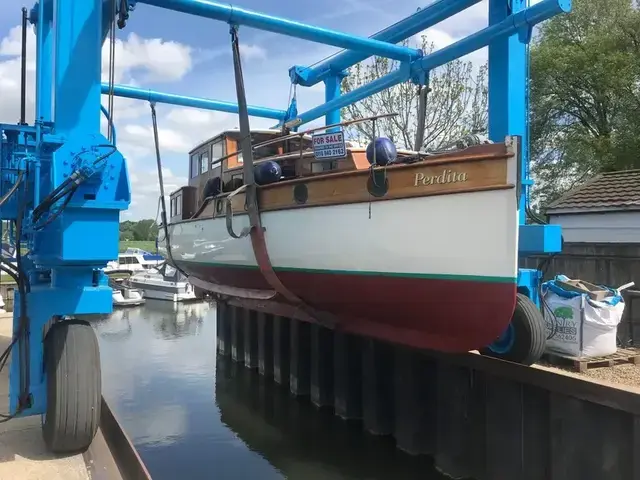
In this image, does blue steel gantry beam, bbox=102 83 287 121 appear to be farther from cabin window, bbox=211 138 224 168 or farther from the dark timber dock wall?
the dark timber dock wall

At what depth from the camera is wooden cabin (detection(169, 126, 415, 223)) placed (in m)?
7.30

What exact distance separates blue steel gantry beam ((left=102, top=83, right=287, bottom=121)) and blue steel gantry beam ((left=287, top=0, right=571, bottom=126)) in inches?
84.0

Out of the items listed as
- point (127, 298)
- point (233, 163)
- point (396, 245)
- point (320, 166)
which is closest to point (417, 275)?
point (396, 245)

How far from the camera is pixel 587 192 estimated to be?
13602 mm

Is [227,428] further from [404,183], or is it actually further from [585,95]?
[585,95]

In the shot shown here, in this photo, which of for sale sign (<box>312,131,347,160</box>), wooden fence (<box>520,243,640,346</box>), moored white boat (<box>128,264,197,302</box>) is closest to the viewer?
for sale sign (<box>312,131,347,160</box>)

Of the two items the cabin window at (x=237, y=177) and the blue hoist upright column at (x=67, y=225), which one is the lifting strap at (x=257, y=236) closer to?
the cabin window at (x=237, y=177)

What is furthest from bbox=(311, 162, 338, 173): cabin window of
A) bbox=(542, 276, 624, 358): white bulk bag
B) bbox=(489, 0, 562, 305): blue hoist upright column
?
bbox=(542, 276, 624, 358): white bulk bag

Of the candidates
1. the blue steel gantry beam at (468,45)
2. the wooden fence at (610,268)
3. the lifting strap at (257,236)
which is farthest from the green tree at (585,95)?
the lifting strap at (257,236)

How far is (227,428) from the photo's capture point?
9.39 meters

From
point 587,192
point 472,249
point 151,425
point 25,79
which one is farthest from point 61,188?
point 587,192

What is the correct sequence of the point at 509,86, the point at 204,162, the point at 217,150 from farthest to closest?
the point at 204,162 < the point at 217,150 < the point at 509,86

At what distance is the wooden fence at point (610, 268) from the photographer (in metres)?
8.11

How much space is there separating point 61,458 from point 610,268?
8.35 metres
